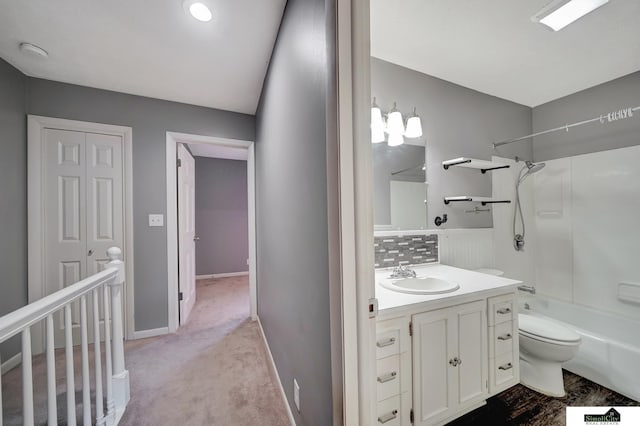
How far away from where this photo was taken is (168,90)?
223 centimetres

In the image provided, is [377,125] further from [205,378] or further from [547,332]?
[205,378]

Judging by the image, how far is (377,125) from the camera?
5.96 feet

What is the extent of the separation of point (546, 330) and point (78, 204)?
3.91 metres

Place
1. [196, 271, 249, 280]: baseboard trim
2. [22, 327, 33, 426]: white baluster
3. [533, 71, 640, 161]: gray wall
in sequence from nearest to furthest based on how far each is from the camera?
[22, 327, 33, 426]: white baluster
[533, 71, 640, 161]: gray wall
[196, 271, 249, 280]: baseboard trim

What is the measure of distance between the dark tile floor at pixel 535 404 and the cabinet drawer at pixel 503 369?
0.59 feet

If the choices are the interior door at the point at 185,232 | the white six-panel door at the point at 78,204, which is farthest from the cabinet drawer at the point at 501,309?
the white six-panel door at the point at 78,204

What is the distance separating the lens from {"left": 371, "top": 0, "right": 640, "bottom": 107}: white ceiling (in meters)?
1.49

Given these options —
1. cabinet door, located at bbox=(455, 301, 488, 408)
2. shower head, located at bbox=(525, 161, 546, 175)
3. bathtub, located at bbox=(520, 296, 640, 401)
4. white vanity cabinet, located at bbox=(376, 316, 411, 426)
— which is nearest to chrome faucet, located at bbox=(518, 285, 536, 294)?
bathtub, located at bbox=(520, 296, 640, 401)

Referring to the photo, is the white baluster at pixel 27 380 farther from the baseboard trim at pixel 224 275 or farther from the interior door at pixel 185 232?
the baseboard trim at pixel 224 275

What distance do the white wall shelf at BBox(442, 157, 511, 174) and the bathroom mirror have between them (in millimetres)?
53

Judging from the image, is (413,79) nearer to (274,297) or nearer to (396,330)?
(396,330)

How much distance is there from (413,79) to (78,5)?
7.51 feet

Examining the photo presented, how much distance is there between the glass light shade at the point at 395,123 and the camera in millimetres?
1837

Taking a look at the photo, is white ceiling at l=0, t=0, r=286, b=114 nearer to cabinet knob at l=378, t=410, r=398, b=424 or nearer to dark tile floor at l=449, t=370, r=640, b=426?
cabinet knob at l=378, t=410, r=398, b=424
